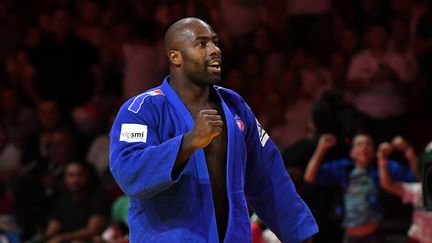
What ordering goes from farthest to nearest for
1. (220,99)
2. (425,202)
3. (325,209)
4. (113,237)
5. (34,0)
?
(34,0), (113,237), (325,209), (425,202), (220,99)

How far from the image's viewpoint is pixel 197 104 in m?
4.19

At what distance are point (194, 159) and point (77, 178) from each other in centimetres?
486

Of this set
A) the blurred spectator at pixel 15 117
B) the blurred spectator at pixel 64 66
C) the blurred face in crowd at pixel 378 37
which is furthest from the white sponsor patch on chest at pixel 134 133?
the blurred spectator at pixel 64 66

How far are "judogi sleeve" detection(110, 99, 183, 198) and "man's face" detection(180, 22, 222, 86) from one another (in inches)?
9.4

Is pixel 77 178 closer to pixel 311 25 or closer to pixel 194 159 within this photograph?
→ pixel 311 25

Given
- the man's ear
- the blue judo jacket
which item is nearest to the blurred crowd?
the blue judo jacket

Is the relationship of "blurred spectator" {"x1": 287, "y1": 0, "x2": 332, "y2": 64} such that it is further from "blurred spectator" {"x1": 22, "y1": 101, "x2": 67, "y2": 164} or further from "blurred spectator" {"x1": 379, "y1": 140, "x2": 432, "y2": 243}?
"blurred spectator" {"x1": 22, "y1": 101, "x2": 67, "y2": 164}

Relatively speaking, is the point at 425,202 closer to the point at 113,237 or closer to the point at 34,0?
the point at 113,237

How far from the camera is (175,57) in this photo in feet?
13.6

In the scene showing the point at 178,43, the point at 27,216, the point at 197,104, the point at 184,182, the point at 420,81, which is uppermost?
→ the point at 178,43

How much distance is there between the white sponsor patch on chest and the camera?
3.94 metres

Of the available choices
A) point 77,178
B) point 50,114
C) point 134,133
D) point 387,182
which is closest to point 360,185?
point 387,182

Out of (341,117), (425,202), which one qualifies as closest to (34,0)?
(341,117)

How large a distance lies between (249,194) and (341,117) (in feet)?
9.81
